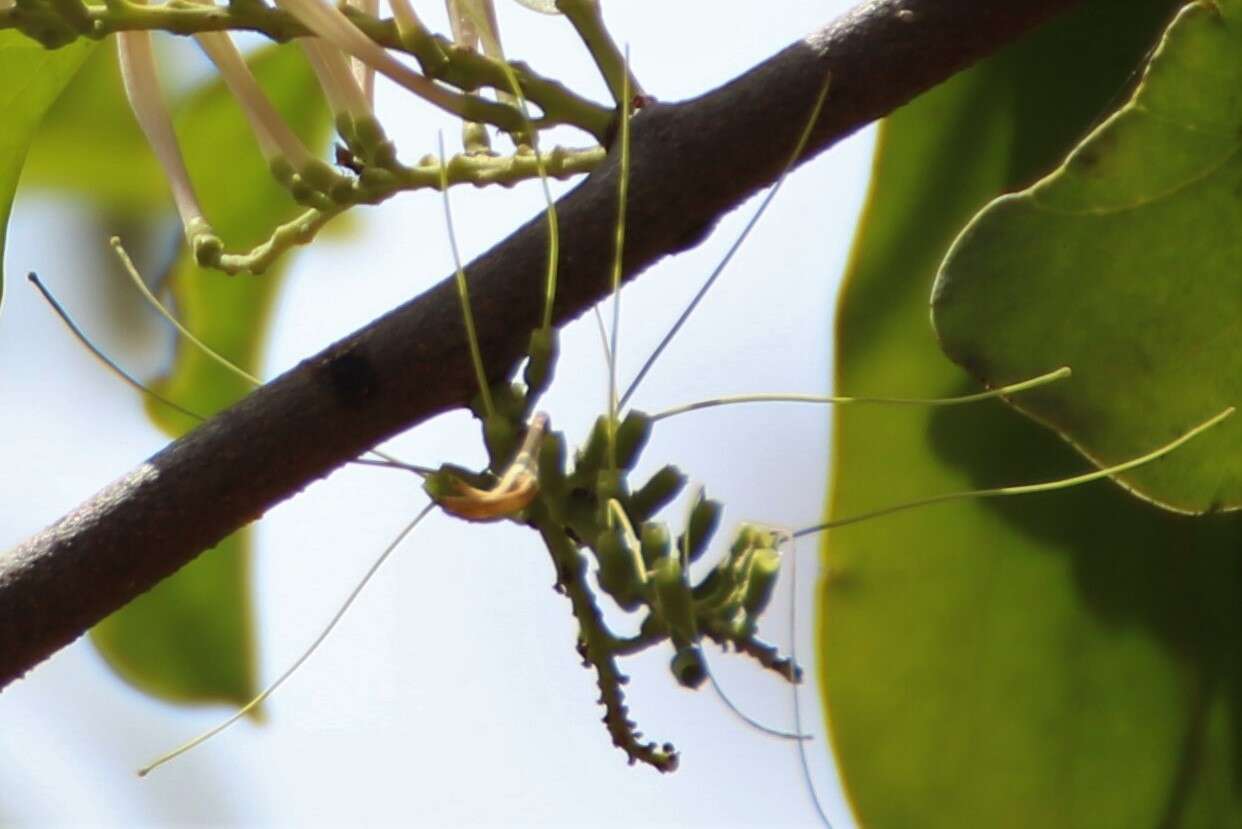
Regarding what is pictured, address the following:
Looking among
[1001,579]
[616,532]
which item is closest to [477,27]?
[616,532]

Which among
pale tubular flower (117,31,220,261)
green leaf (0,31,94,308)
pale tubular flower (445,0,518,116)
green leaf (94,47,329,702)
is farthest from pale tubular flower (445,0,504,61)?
green leaf (94,47,329,702)

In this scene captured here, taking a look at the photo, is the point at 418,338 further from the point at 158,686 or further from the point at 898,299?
the point at 158,686

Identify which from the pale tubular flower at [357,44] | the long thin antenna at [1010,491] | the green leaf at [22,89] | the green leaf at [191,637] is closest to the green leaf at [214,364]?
the green leaf at [191,637]

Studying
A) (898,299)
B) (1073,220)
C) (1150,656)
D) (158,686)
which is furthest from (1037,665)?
(158,686)

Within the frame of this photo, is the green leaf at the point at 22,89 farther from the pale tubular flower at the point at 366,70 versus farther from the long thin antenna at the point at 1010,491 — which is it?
the long thin antenna at the point at 1010,491

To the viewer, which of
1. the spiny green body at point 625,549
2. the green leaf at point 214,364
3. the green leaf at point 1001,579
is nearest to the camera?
the spiny green body at point 625,549

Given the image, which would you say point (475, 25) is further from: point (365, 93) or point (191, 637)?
point (191, 637)
